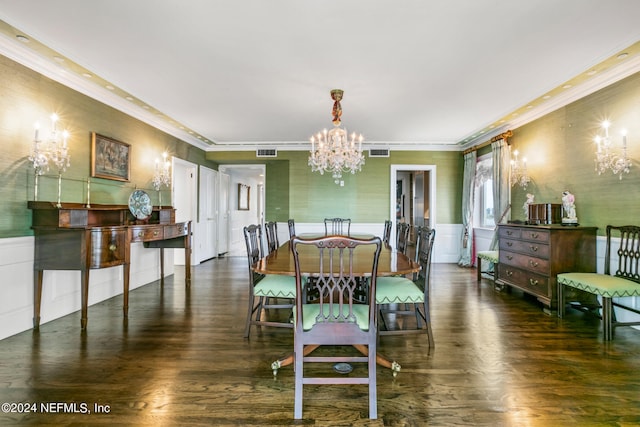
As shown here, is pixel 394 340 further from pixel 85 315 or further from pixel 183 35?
pixel 183 35

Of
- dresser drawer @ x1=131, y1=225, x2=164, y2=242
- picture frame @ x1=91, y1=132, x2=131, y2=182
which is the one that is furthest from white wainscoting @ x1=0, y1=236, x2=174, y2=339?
picture frame @ x1=91, y1=132, x2=131, y2=182

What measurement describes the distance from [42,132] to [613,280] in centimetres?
562

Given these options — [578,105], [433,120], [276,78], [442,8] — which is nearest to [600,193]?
[578,105]

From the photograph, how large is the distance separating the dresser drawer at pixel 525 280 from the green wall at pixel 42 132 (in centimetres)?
526

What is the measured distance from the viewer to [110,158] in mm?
3936

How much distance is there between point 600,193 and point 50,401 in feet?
16.6

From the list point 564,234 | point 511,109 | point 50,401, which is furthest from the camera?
point 511,109

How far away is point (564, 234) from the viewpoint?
11.1ft

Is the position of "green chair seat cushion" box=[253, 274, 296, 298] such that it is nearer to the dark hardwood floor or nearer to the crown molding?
the dark hardwood floor

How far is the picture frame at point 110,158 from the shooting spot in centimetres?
367

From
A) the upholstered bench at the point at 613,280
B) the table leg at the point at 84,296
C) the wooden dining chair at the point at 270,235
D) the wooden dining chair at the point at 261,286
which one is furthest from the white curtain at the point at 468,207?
the table leg at the point at 84,296

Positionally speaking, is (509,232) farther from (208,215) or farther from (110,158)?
(208,215)

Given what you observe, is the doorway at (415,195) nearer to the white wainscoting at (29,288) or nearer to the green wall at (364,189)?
the green wall at (364,189)

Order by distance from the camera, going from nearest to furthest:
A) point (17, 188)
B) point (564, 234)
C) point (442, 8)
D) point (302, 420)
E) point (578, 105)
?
point (302, 420)
point (442, 8)
point (17, 188)
point (564, 234)
point (578, 105)
